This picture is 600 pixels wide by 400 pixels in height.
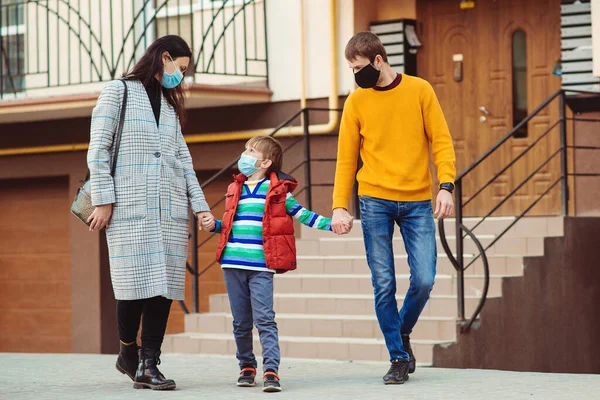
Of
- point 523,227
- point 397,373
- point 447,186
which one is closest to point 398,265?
point 523,227

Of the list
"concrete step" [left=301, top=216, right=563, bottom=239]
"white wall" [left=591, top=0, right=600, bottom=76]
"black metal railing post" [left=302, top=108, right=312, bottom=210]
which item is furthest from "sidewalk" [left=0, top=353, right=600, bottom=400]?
"white wall" [left=591, top=0, right=600, bottom=76]

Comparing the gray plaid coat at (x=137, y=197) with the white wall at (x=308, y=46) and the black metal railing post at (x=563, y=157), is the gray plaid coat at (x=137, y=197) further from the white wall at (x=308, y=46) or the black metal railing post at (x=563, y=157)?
the white wall at (x=308, y=46)

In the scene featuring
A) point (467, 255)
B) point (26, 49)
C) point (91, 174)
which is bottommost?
point (467, 255)

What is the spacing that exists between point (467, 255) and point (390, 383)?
11.3 ft

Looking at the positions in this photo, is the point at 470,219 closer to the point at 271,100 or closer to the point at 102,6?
the point at 271,100

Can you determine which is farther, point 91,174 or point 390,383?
point 390,383

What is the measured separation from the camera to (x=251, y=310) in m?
6.51

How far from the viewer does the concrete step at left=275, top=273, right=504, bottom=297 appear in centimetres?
908

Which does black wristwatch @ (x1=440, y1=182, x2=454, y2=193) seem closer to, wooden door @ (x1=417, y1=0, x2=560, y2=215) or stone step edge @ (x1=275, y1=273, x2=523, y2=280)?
stone step edge @ (x1=275, y1=273, x2=523, y2=280)

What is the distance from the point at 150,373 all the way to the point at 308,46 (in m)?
6.17

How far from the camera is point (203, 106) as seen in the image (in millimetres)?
12211

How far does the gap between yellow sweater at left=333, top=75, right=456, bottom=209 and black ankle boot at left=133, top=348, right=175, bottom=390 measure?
1.48 meters

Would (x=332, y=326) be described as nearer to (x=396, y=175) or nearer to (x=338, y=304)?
(x=338, y=304)

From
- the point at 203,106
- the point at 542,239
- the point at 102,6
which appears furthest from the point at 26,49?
the point at 542,239
